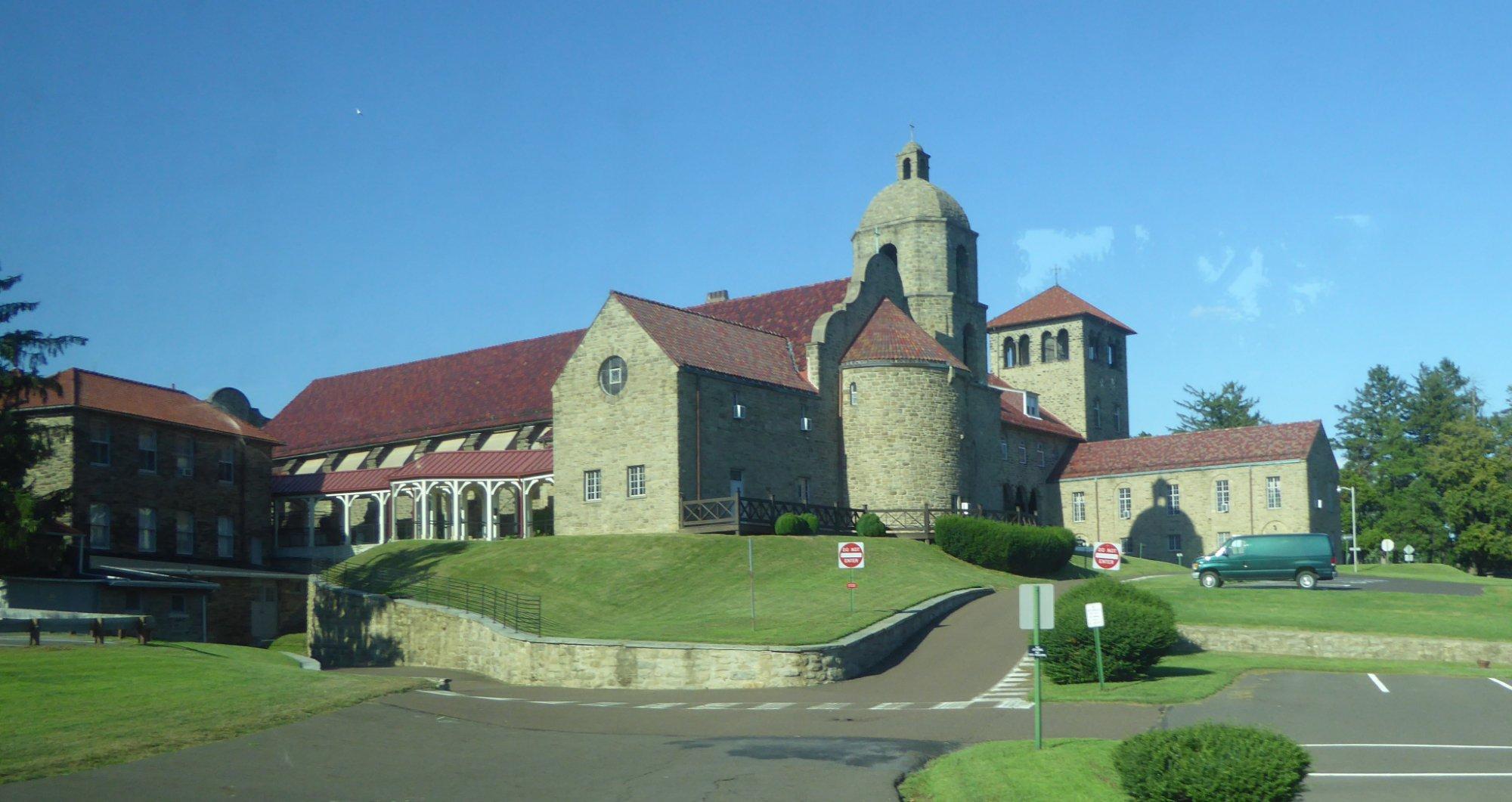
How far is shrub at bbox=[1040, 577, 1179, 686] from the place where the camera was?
28.3 meters

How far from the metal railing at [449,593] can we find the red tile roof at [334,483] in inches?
490

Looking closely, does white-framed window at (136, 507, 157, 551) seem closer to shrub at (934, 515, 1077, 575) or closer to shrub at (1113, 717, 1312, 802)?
shrub at (934, 515, 1077, 575)

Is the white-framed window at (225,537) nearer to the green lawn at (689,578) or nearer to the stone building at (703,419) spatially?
the stone building at (703,419)

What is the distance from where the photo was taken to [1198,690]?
85.7 feet

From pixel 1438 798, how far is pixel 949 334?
51221mm

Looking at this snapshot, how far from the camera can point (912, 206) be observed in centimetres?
6731

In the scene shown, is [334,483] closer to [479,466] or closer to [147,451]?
[479,466]

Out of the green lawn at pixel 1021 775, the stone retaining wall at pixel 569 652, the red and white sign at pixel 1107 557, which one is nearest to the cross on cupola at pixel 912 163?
the stone retaining wall at pixel 569 652

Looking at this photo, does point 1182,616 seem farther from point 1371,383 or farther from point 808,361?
point 1371,383

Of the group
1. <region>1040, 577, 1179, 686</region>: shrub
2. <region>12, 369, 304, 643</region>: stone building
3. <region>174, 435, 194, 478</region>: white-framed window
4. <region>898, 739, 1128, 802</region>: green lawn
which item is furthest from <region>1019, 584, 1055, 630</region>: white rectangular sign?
<region>174, 435, 194, 478</region>: white-framed window

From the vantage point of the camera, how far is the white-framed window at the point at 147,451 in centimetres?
5381

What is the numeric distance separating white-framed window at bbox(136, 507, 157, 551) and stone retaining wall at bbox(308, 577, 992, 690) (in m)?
12.2

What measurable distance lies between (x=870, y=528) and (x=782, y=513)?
129 inches

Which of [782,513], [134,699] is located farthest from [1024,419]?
[134,699]
